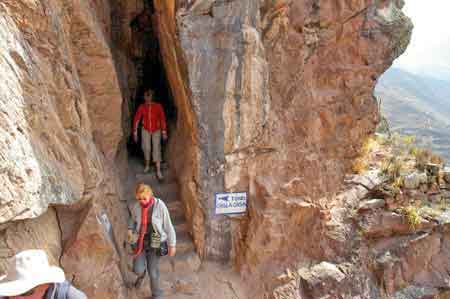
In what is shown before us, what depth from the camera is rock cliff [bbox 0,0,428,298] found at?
12.0 feet

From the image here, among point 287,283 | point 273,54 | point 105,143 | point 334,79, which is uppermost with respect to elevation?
point 273,54

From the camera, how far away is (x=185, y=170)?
5941 millimetres

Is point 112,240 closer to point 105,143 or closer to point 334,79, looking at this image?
point 105,143

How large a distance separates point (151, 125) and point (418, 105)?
65.2 feet

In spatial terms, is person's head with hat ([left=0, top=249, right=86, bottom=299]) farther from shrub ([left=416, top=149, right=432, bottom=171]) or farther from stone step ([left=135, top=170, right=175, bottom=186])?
shrub ([left=416, top=149, right=432, bottom=171])

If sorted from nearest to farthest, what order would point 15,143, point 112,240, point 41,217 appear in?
point 15,143, point 41,217, point 112,240

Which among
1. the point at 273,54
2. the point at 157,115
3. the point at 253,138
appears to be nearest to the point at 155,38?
the point at 157,115

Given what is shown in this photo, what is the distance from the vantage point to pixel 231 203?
5746 mm

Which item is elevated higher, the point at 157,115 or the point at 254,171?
the point at 157,115

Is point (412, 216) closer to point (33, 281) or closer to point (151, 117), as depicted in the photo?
point (151, 117)

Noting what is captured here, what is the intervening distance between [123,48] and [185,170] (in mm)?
2475

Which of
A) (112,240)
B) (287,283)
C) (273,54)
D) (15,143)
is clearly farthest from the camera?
(273,54)

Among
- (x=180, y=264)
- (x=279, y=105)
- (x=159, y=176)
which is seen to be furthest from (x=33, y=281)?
(x=279, y=105)

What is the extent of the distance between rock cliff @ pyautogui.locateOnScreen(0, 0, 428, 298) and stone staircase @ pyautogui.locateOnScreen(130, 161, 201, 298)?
0.64ft
